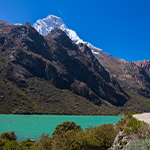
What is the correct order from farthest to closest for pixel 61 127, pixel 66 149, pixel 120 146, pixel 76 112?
1. pixel 76 112
2. pixel 61 127
3. pixel 66 149
4. pixel 120 146

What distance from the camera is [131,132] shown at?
12672 mm

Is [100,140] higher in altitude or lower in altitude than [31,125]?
higher

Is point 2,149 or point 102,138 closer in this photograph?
point 102,138

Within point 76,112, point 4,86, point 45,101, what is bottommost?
point 76,112

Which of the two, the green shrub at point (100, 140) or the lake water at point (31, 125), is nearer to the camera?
the green shrub at point (100, 140)

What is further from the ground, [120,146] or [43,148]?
[120,146]

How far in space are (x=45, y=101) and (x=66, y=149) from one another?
18812 cm

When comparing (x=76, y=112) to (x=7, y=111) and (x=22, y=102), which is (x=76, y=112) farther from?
(x=7, y=111)

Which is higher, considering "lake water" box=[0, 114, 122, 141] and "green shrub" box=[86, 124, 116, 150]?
"green shrub" box=[86, 124, 116, 150]

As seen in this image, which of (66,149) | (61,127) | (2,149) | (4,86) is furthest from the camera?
(4,86)

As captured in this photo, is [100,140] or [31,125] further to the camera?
[31,125]

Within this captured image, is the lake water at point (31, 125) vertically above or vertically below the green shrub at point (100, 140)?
below

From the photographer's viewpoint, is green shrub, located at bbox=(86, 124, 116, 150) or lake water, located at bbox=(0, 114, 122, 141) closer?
green shrub, located at bbox=(86, 124, 116, 150)

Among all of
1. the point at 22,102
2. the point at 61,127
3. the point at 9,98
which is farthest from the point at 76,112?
the point at 61,127
